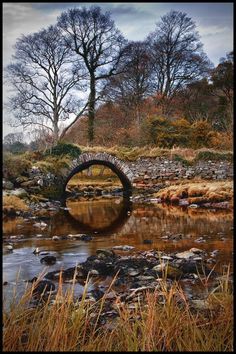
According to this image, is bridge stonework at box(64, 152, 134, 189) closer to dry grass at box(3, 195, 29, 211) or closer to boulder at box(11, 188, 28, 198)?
boulder at box(11, 188, 28, 198)

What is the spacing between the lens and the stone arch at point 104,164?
66.8ft

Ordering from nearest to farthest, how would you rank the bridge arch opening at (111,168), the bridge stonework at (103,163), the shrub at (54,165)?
the shrub at (54,165) → the bridge stonework at (103,163) → the bridge arch opening at (111,168)

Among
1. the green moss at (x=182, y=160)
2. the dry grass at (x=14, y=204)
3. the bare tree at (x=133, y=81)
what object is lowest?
the dry grass at (x=14, y=204)

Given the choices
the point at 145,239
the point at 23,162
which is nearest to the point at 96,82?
the point at 23,162

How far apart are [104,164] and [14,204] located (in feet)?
25.4

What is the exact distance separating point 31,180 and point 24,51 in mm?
6172

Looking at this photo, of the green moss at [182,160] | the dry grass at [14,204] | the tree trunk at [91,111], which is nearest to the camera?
the dry grass at [14,204]

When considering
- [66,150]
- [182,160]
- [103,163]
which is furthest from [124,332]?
[182,160]

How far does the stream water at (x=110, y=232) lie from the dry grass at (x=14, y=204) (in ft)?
3.46

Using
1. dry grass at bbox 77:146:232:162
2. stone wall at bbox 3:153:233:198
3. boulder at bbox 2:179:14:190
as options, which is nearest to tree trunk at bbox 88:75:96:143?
dry grass at bbox 77:146:232:162

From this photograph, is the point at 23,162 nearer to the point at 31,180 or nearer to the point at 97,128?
the point at 31,180

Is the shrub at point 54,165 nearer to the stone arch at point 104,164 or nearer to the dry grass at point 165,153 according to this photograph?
the stone arch at point 104,164

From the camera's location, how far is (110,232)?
11.3 meters

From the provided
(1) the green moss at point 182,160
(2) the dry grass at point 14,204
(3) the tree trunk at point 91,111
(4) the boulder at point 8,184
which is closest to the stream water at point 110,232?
(2) the dry grass at point 14,204
